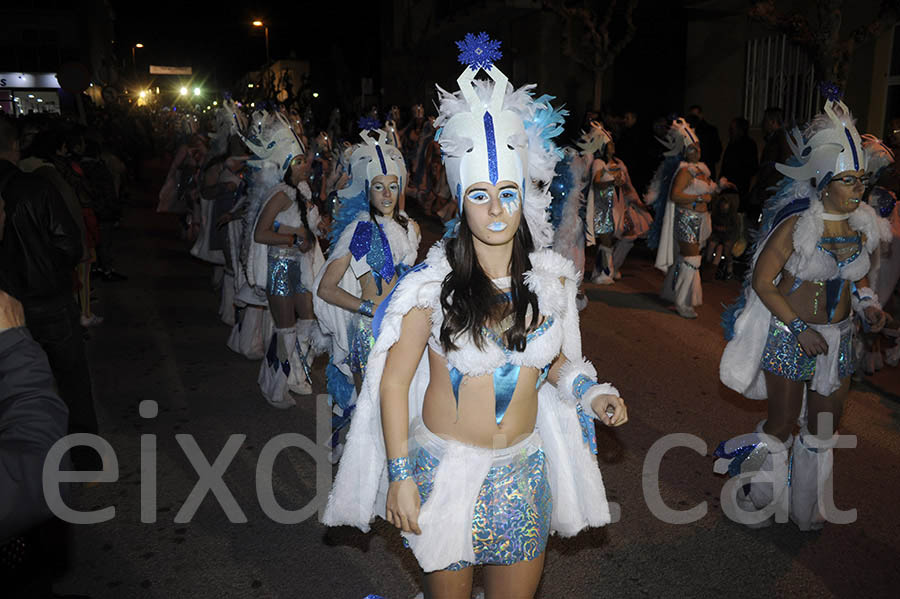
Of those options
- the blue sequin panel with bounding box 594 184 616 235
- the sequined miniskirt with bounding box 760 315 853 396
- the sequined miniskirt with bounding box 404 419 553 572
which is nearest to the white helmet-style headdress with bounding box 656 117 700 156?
the blue sequin panel with bounding box 594 184 616 235

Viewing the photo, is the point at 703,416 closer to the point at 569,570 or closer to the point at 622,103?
the point at 569,570

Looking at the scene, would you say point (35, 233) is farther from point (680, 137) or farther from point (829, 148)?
point (680, 137)

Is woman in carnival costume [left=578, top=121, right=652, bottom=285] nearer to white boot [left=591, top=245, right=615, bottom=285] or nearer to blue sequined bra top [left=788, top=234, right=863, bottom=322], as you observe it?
white boot [left=591, top=245, right=615, bottom=285]

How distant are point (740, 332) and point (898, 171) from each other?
4741 mm

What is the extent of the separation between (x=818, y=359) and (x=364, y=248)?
260 centimetres

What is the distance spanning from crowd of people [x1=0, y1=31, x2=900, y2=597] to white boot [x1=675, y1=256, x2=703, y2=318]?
24 millimetres

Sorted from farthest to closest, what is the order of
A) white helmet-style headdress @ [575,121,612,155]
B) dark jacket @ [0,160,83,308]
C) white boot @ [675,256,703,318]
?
white helmet-style headdress @ [575,121,612,155], white boot @ [675,256,703,318], dark jacket @ [0,160,83,308]

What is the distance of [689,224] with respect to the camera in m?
8.86

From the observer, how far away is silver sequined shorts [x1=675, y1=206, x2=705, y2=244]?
8.85 metres

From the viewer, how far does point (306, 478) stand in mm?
4977

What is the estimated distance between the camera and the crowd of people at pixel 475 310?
245 cm

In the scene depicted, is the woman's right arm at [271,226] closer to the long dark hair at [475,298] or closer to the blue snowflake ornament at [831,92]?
the long dark hair at [475,298]

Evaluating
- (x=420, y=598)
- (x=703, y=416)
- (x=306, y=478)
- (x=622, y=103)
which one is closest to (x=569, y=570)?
(x=420, y=598)

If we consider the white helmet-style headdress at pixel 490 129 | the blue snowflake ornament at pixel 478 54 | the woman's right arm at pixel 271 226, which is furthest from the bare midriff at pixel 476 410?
the woman's right arm at pixel 271 226
